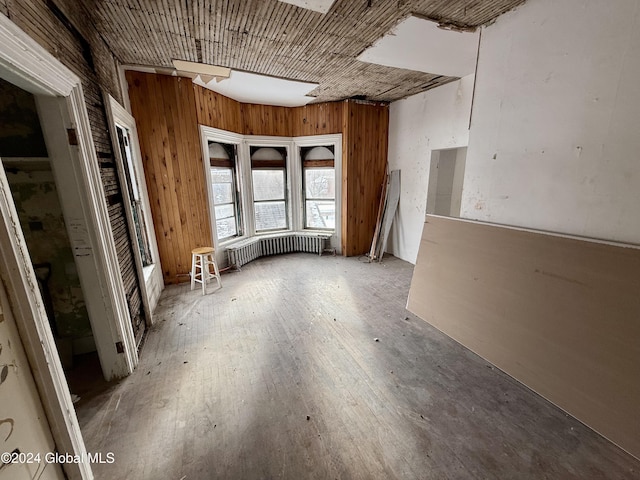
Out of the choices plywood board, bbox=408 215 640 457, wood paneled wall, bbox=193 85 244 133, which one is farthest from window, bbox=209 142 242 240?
plywood board, bbox=408 215 640 457

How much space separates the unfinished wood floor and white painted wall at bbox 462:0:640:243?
1274 mm

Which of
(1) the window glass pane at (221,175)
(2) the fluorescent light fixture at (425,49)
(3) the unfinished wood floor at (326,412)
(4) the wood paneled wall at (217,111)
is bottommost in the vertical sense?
(3) the unfinished wood floor at (326,412)

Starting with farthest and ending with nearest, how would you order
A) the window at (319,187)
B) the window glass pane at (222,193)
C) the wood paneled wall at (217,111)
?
the window at (319,187), the window glass pane at (222,193), the wood paneled wall at (217,111)

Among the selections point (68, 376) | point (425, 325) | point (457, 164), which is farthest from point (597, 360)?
point (68, 376)

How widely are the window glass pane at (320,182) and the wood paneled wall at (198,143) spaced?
1.15ft

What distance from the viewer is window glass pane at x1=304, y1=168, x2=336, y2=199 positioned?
4895 mm

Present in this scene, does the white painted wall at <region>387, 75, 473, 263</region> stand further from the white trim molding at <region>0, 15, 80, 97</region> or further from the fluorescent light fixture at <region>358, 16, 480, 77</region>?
the white trim molding at <region>0, 15, 80, 97</region>

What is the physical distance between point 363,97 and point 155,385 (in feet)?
15.4

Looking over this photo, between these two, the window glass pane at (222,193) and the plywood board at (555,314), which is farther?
the window glass pane at (222,193)

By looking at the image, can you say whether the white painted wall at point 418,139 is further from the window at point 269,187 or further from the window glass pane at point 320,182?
the window at point 269,187

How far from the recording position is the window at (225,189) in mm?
4098

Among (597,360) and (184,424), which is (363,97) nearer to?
(597,360)

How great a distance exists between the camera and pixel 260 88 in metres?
3.63

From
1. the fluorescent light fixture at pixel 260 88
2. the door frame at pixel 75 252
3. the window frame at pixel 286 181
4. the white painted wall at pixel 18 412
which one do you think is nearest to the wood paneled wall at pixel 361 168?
the window frame at pixel 286 181
